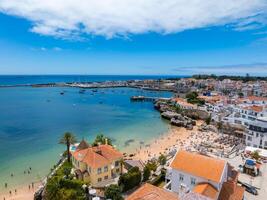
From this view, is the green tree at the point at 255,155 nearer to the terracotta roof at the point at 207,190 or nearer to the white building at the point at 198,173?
the white building at the point at 198,173

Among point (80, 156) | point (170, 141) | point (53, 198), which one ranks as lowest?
point (170, 141)

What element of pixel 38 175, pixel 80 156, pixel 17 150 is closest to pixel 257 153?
pixel 80 156

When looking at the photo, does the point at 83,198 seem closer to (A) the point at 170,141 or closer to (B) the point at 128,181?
(B) the point at 128,181

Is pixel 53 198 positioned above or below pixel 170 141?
above

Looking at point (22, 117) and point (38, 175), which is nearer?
point (38, 175)

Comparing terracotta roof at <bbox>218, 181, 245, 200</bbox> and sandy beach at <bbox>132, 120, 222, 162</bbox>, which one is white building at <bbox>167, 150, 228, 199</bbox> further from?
sandy beach at <bbox>132, 120, 222, 162</bbox>

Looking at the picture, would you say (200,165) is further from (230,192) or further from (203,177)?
(230,192)

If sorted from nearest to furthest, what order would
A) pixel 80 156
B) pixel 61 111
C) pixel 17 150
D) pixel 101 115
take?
pixel 80 156, pixel 17 150, pixel 101 115, pixel 61 111
